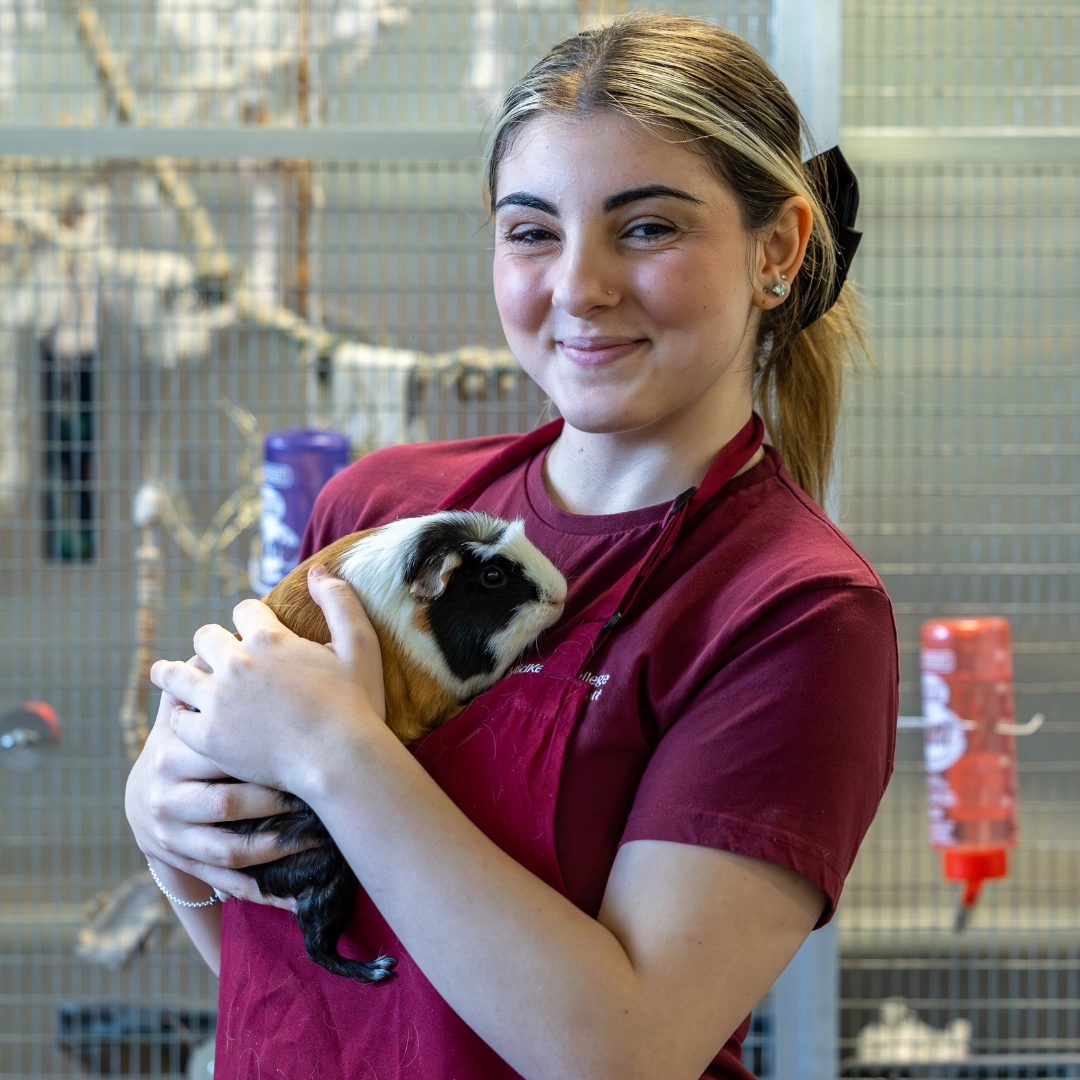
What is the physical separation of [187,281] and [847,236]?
5.71 ft

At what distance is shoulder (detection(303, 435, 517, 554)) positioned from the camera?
115 centimetres

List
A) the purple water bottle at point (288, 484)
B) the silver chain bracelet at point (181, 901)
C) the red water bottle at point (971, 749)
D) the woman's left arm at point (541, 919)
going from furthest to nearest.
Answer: the red water bottle at point (971, 749)
the purple water bottle at point (288, 484)
the silver chain bracelet at point (181, 901)
the woman's left arm at point (541, 919)

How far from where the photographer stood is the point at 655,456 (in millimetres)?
995

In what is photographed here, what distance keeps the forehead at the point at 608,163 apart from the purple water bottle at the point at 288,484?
45.3 inches

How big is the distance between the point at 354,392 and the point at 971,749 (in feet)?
5.04

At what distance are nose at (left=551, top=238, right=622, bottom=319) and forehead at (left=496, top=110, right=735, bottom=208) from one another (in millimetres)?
38

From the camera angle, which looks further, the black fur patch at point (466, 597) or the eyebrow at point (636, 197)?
the black fur patch at point (466, 597)

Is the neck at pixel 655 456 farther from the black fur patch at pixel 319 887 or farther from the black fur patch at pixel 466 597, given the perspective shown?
the black fur patch at pixel 319 887

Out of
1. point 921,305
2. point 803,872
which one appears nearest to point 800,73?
point 921,305

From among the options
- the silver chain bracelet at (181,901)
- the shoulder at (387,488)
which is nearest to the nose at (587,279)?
the shoulder at (387,488)

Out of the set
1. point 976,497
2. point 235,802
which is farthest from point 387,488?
point 976,497

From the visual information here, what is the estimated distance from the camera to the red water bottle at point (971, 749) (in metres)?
2.07

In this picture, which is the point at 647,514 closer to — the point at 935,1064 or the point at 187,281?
the point at 187,281

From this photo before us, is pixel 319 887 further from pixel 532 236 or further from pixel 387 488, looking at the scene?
pixel 532 236
